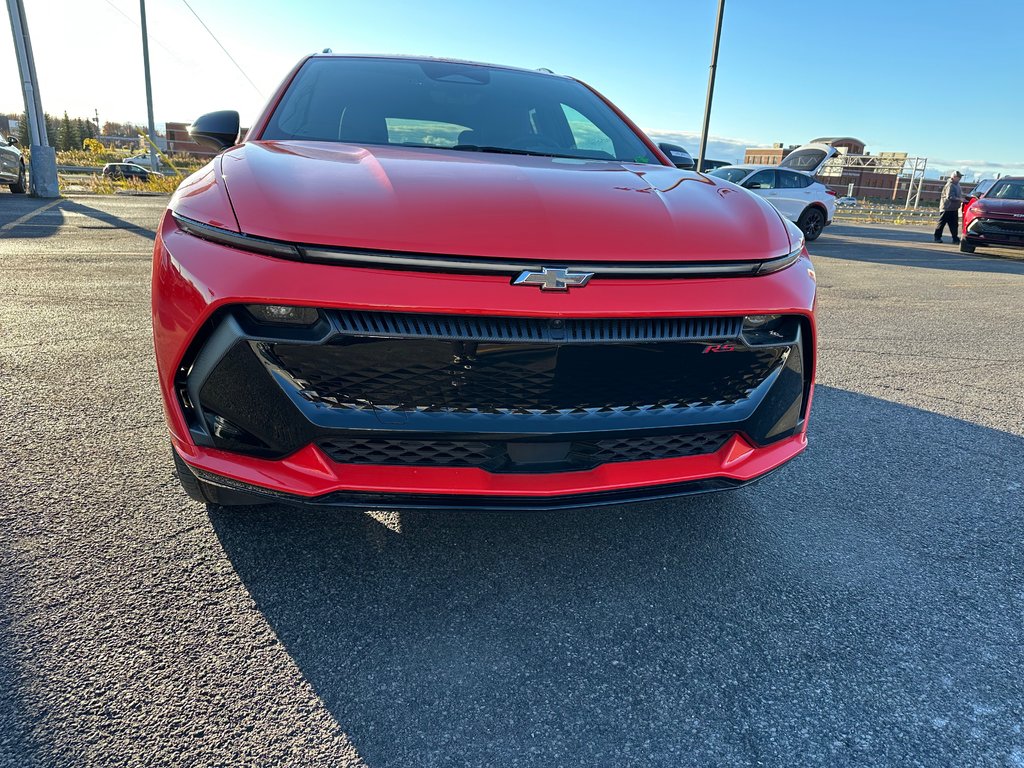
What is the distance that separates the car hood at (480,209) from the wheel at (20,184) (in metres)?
15.0

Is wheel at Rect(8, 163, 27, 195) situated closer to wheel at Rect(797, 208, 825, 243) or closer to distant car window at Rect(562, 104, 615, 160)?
distant car window at Rect(562, 104, 615, 160)

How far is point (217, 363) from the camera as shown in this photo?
145 centimetres

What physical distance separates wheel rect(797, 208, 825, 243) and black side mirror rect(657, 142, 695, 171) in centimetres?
1131

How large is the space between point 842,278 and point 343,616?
835 centimetres

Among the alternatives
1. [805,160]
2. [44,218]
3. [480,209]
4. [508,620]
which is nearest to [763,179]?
[805,160]

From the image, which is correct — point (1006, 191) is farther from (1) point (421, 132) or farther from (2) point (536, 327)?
(2) point (536, 327)

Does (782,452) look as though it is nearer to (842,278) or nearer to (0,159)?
(842,278)

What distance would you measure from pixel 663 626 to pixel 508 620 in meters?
0.40

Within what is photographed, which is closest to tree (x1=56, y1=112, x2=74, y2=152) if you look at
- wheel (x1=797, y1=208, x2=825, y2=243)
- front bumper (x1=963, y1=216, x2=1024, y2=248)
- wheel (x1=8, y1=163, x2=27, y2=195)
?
wheel (x1=8, y1=163, x2=27, y2=195)

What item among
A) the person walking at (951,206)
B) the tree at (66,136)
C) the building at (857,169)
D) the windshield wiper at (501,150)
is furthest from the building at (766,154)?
the tree at (66,136)

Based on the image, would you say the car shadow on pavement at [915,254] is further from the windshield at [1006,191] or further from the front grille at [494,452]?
the front grille at [494,452]

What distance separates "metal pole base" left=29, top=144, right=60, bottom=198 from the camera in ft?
41.5

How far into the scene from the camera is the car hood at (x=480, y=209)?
147 cm

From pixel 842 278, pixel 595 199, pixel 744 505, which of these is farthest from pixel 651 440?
pixel 842 278
